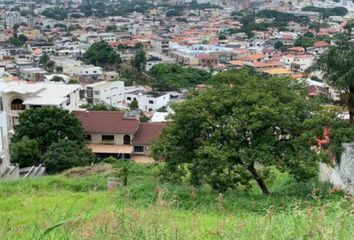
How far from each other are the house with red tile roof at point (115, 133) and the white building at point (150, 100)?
1114 centimetres

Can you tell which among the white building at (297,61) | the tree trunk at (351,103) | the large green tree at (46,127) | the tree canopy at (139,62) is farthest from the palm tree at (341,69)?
the tree canopy at (139,62)

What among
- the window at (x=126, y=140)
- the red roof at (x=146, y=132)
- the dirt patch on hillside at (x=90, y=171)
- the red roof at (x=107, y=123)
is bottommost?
the window at (x=126, y=140)

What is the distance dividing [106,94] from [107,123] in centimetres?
1205

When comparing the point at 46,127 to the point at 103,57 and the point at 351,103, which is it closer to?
the point at 351,103

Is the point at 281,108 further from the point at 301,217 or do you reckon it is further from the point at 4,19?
the point at 4,19

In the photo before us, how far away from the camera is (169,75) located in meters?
39.4

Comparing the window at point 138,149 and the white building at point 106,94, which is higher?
the window at point 138,149

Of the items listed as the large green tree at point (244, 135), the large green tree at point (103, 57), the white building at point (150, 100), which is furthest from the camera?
the large green tree at point (103, 57)

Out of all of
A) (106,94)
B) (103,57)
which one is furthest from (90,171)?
(103,57)

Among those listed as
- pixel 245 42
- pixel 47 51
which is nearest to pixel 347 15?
pixel 245 42

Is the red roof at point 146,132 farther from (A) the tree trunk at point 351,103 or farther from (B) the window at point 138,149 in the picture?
(A) the tree trunk at point 351,103

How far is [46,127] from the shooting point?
1611cm

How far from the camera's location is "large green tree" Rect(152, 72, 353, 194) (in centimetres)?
808

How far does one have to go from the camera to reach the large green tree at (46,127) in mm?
16078
